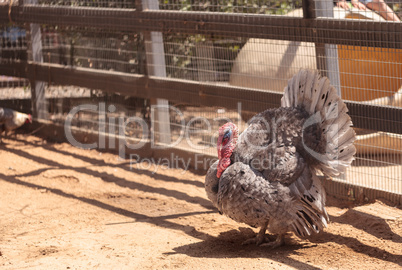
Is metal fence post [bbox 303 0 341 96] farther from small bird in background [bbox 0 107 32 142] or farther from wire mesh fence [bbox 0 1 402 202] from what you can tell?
small bird in background [bbox 0 107 32 142]

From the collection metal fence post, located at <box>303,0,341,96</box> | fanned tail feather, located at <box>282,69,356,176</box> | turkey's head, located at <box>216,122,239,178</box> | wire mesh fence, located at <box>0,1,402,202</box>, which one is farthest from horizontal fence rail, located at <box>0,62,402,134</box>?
turkey's head, located at <box>216,122,239,178</box>

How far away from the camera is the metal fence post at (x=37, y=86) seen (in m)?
7.73

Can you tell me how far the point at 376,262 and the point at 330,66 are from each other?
190 cm

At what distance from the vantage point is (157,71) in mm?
A: 6453

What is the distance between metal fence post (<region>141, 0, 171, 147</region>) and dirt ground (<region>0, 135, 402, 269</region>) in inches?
19.6

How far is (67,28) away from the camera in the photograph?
7359mm

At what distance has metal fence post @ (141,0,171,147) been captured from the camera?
6355 millimetres

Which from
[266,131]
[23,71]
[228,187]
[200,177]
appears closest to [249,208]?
[228,187]

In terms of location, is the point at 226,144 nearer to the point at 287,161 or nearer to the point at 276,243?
the point at 287,161

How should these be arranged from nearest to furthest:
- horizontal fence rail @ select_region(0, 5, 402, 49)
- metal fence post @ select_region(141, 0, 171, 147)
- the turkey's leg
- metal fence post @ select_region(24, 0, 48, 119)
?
1. the turkey's leg
2. horizontal fence rail @ select_region(0, 5, 402, 49)
3. metal fence post @ select_region(141, 0, 171, 147)
4. metal fence post @ select_region(24, 0, 48, 119)

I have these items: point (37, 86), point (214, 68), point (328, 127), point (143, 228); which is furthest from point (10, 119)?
point (328, 127)

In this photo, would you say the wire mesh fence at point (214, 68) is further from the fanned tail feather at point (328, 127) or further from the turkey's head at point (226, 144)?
the turkey's head at point (226, 144)

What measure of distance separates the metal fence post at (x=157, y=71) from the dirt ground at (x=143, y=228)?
1.64 feet

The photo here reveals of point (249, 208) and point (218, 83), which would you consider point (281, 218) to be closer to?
point (249, 208)
